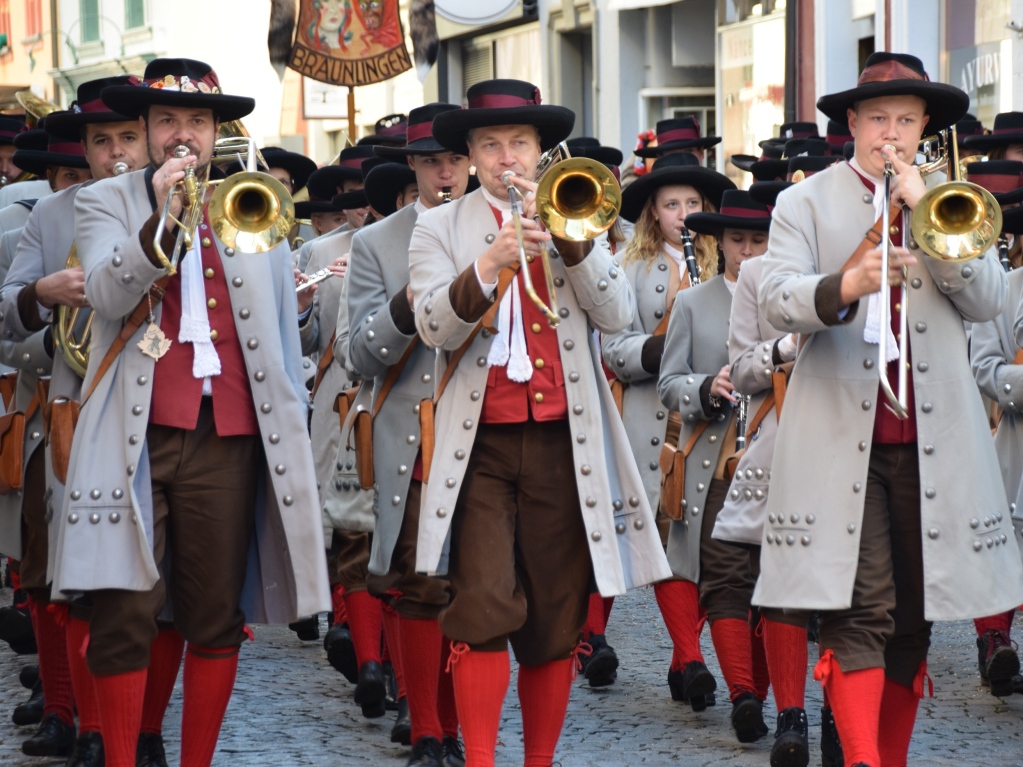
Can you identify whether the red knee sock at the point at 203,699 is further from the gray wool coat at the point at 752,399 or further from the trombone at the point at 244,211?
the gray wool coat at the point at 752,399

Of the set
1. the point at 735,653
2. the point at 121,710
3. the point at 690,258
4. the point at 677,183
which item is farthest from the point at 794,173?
the point at 121,710

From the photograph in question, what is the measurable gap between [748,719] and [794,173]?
2750 millimetres

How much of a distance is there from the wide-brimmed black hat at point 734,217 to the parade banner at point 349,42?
6.60 metres

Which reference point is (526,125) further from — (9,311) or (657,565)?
(9,311)

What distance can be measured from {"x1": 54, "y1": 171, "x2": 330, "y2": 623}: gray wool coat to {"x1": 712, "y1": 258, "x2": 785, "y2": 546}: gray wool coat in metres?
1.52

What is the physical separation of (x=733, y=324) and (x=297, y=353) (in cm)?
166

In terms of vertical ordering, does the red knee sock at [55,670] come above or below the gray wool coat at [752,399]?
below

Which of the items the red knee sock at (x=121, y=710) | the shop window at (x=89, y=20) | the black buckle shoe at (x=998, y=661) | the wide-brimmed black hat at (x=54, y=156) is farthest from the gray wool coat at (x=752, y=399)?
the shop window at (x=89, y=20)

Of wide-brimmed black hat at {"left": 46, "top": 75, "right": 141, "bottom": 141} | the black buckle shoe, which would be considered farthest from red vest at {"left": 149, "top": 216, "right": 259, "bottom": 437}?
the black buckle shoe

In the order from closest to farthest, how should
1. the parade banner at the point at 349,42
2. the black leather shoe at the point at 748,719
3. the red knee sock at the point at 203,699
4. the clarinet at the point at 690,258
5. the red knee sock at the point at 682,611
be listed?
the red knee sock at the point at 203,699 → the black leather shoe at the point at 748,719 → the red knee sock at the point at 682,611 → the clarinet at the point at 690,258 → the parade banner at the point at 349,42

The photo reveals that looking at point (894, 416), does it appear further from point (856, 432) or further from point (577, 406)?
point (577, 406)

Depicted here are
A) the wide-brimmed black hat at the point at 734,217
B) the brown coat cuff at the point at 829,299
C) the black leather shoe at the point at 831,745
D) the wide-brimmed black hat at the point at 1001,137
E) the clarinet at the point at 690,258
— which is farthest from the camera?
the wide-brimmed black hat at the point at 1001,137

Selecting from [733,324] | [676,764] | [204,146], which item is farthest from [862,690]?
[204,146]

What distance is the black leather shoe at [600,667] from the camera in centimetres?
771
